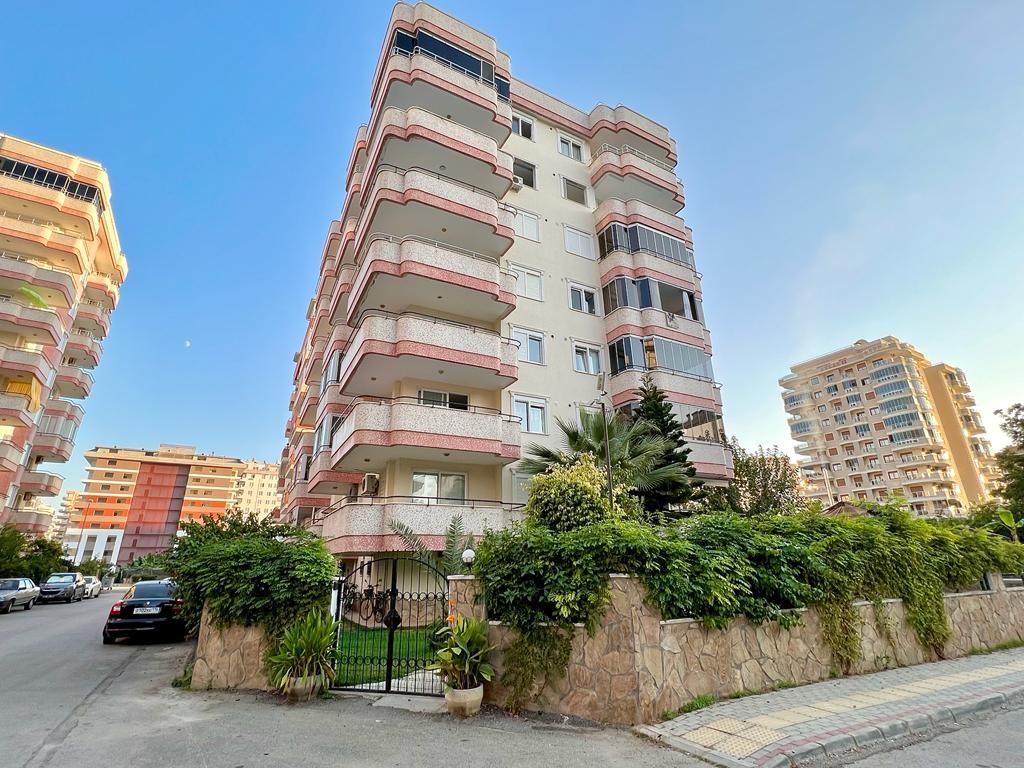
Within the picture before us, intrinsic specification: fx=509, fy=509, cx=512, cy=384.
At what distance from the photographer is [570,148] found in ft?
98.2

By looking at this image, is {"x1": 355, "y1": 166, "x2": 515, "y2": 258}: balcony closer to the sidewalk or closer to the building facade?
the sidewalk

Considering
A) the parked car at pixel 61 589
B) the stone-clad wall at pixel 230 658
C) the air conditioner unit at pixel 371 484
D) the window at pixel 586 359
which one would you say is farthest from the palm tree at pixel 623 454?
the parked car at pixel 61 589

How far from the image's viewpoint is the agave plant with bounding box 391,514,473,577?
13.7 meters

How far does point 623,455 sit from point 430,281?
32.5 ft

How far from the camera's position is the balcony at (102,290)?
4630 centimetres

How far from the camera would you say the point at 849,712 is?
6.96m

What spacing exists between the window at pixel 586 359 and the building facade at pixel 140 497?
109 meters

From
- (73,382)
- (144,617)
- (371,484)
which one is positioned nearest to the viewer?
(144,617)

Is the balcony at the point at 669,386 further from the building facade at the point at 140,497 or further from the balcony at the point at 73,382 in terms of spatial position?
the building facade at the point at 140,497

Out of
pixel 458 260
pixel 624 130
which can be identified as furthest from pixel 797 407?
pixel 458 260

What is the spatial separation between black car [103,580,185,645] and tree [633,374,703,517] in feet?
49.6

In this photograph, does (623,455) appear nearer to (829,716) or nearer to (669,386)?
(669,386)

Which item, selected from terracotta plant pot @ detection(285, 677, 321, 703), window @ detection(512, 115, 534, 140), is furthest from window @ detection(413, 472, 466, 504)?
window @ detection(512, 115, 534, 140)

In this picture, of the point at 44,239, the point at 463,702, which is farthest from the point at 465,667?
the point at 44,239
